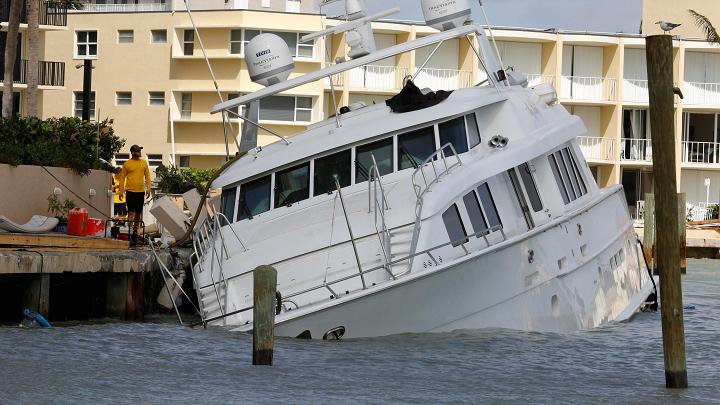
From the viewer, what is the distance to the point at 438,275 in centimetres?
1877

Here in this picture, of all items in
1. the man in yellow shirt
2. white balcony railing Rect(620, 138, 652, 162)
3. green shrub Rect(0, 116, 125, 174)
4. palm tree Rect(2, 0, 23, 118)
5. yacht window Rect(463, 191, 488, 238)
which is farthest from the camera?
white balcony railing Rect(620, 138, 652, 162)

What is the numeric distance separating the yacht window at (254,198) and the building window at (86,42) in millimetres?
54223

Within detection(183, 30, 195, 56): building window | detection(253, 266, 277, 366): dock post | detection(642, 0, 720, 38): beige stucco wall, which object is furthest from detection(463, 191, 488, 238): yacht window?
detection(642, 0, 720, 38): beige stucco wall

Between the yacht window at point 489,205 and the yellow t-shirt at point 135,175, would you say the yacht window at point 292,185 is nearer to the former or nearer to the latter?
the yacht window at point 489,205

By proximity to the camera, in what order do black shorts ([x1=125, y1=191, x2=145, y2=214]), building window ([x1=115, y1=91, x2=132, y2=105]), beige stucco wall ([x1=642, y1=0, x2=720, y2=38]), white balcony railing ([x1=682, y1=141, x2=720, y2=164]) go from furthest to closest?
beige stucco wall ([x1=642, y1=0, x2=720, y2=38])
white balcony railing ([x1=682, y1=141, x2=720, y2=164])
building window ([x1=115, y1=91, x2=132, y2=105])
black shorts ([x1=125, y1=191, x2=145, y2=214])

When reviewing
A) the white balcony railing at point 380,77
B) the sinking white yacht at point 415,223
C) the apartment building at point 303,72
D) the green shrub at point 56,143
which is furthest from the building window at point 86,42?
the sinking white yacht at point 415,223

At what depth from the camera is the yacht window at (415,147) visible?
69.3 feet

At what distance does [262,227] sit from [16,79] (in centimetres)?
4563

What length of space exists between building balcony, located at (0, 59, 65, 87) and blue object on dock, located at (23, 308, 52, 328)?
1701 inches

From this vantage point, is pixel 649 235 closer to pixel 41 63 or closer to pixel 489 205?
pixel 489 205

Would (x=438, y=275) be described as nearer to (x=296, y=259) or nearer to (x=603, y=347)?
(x=296, y=259)

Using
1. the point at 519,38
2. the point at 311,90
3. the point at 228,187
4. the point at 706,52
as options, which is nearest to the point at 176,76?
the point at 311,90

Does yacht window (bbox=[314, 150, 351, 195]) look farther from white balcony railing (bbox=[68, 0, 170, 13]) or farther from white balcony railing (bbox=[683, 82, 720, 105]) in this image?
white balcony railing (bbox=[683, 82, 720, 105])

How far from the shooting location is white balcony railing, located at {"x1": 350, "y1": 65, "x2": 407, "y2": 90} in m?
72.4
